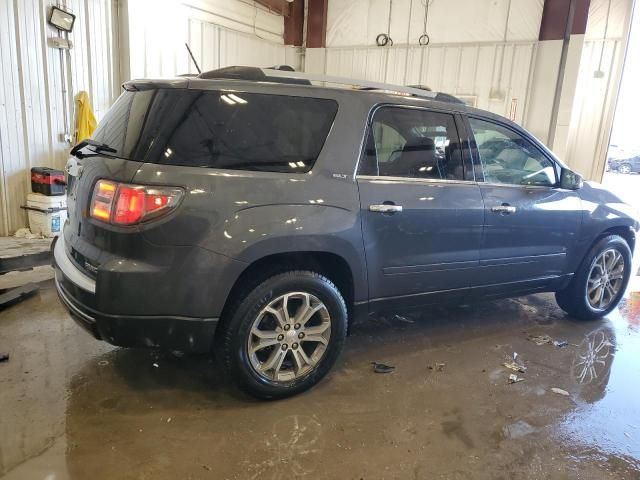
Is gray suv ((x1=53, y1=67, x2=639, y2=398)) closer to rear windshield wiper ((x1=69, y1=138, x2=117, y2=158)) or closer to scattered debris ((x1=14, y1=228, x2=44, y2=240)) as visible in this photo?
rear windshield wiper ((x1=69, y1=138, x2=117, y2=158))

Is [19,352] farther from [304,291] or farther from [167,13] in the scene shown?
[167,13]

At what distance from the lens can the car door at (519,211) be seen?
3.26 m

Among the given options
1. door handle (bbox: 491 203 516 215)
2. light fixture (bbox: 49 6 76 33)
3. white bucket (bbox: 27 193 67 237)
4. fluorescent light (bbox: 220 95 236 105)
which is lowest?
white bucket (bbox: 27 193 67 237)

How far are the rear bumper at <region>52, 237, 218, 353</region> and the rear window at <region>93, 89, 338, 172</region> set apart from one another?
2.29ft

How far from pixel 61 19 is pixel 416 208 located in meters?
5.12

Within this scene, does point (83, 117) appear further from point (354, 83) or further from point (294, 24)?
point (294, 24)

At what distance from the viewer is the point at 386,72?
977 cm

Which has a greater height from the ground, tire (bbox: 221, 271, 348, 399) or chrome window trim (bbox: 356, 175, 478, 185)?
chrome window trim (bbox: 356, 175, 478, 185)

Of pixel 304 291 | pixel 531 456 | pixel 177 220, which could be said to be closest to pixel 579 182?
pixel 531 456

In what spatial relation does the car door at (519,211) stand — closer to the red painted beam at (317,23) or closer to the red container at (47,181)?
the red container at (47,181)

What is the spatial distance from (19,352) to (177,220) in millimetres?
1646

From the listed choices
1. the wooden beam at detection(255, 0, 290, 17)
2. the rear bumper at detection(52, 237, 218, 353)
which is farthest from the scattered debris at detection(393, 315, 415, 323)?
the wooden beam at detection(255, 0, 290, 17)

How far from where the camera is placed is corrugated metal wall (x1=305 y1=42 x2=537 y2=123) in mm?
8805

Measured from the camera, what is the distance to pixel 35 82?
18.2 ft
